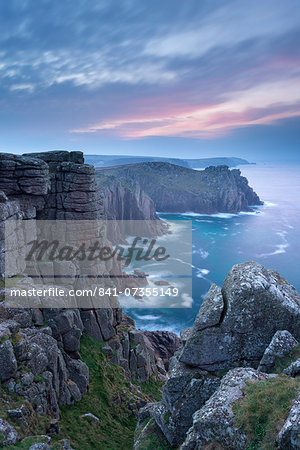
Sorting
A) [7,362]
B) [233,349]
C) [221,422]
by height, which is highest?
[233,349]

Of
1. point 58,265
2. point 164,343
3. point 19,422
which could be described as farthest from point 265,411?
point 164,343

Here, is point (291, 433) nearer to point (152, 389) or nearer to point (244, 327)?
point (244, 327)

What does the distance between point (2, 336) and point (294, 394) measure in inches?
739

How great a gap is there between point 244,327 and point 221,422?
5.48 meters

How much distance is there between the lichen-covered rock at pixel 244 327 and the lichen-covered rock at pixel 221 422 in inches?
107

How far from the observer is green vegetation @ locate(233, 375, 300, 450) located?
949 centimetres

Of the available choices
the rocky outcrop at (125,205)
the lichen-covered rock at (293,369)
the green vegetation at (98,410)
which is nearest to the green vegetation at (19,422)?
the green vegetation at (98,410)

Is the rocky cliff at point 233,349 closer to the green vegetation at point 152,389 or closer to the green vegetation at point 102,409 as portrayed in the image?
the green vegetation at point 102,409

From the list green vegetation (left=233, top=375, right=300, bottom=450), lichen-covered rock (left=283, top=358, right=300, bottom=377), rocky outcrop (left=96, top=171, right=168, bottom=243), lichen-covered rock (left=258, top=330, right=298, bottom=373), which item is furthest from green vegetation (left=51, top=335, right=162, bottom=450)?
rocky outcrop (left=96, top=171, right=168, bottom=243)

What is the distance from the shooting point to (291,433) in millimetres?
8477

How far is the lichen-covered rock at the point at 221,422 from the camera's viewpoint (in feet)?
34.0

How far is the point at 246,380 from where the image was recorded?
1240 cm

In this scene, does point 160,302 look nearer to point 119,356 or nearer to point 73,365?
point 119,356

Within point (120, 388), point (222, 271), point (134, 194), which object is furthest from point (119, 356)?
point (134, 194)
